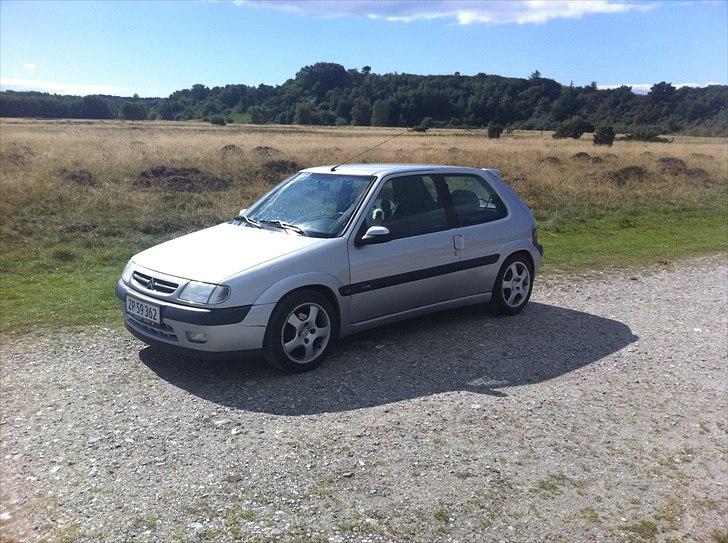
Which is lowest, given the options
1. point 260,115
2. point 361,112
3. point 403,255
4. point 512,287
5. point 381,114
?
point 512,287

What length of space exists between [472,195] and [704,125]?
72559mm

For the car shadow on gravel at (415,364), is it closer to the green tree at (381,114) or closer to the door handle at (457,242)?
the door handle at (457,242)

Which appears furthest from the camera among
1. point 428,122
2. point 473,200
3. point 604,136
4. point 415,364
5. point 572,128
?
point 572,128

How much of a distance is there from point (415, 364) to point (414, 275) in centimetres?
81

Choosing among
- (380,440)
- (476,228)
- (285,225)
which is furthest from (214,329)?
(476,228)

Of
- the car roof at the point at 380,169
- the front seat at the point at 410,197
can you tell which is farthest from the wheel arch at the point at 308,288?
the car roof at the point at 380,169

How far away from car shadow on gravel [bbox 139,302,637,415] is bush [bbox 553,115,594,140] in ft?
152

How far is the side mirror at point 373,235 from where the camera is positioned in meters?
5.15

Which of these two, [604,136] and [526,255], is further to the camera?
[604,136]

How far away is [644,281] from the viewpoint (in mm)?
8773

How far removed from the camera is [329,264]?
196 inches

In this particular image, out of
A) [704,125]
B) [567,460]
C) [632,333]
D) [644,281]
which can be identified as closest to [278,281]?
[567,460]

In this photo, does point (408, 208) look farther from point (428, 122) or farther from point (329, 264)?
point (428, 122)

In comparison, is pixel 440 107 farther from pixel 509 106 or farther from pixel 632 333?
pixel 632 333
